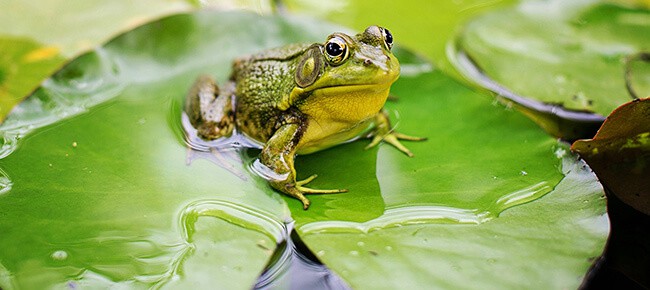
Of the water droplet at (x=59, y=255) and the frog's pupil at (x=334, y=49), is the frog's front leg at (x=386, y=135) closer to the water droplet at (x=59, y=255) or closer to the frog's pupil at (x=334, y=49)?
the frog's pupil at (x=334, y=49)

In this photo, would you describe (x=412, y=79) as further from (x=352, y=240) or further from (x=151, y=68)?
(x=151, y=68)

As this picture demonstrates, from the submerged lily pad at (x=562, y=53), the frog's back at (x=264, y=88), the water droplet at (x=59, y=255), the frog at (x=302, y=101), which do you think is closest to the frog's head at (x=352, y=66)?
the frog at (x=302, y=101)

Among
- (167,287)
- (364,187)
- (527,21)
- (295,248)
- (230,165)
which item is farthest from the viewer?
(527,21)

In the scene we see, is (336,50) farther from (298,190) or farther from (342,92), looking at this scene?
(298,190)

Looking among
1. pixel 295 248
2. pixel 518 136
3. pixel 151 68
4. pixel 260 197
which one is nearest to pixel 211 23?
pixel 151 68

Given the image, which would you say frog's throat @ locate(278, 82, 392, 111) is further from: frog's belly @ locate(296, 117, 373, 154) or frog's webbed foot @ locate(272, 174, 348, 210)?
frog's webbed foot @ locate(272, 174, 348, 210)

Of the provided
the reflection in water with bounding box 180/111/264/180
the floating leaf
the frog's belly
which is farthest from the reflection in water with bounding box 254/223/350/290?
the floating leaf

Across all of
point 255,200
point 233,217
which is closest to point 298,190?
point 255,200
